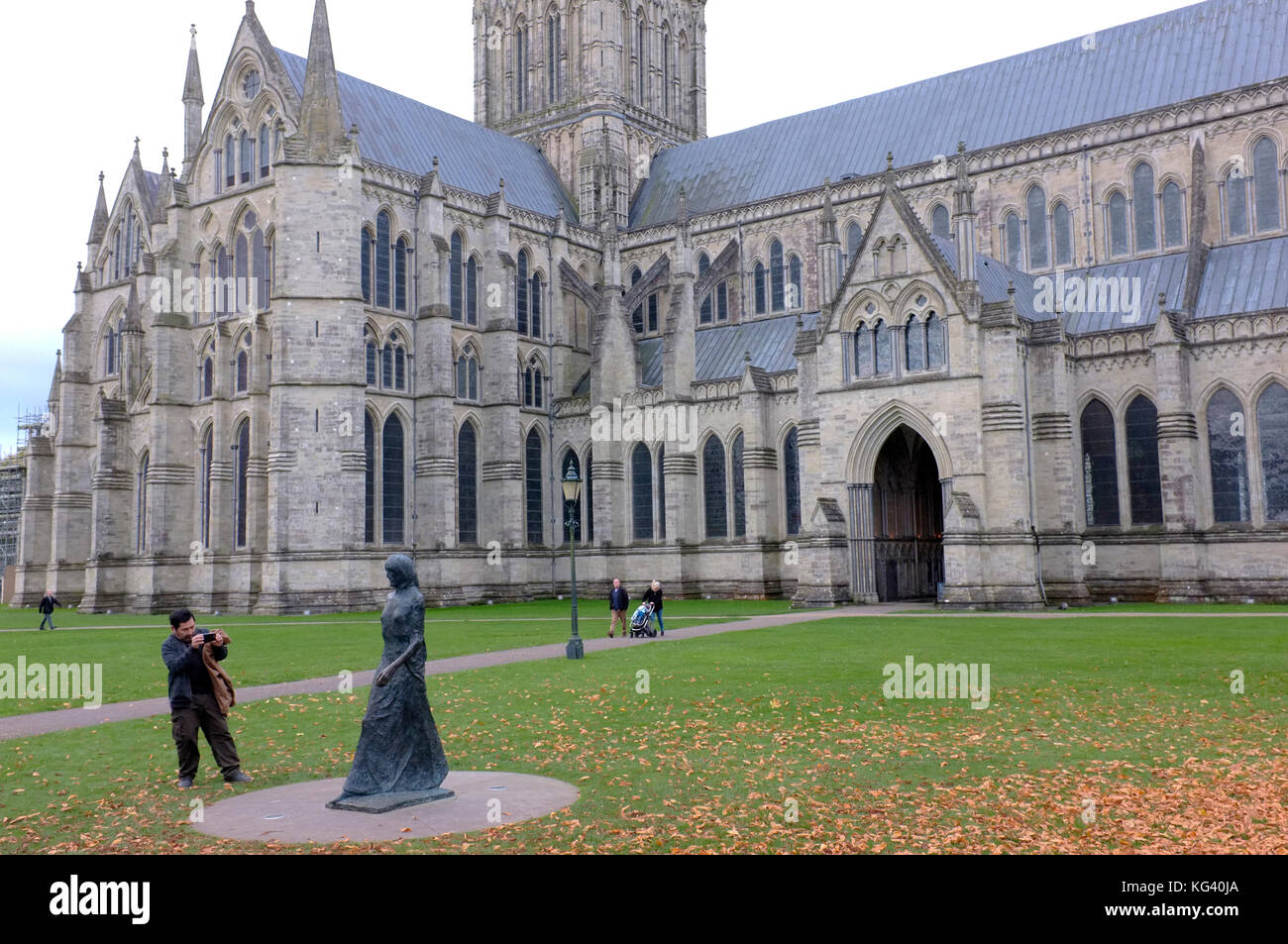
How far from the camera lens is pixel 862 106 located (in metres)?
57.2

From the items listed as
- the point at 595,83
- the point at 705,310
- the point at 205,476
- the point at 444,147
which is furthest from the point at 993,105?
the point at 205,476

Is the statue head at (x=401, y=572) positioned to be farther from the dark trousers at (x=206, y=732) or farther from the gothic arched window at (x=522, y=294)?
the gothic arched window at (x=522, y=294)

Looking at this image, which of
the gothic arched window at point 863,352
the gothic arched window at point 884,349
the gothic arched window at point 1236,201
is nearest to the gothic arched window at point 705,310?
the gothic arched window at point 863,352

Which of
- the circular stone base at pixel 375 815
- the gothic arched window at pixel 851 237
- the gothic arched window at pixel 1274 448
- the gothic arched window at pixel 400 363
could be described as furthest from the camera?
the gothic arched window at pixel 851 237

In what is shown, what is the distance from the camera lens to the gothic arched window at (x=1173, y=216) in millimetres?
44281

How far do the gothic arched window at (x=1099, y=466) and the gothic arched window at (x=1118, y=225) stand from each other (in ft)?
27.8

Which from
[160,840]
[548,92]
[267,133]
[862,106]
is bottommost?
[160,840]

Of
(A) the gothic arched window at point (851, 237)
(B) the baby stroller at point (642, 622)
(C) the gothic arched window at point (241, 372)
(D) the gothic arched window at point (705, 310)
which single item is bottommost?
(B) the baby stroller at point (642, 622)

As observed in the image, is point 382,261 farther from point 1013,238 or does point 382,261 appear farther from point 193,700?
point 193,700

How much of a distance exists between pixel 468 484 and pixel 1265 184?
114 feet
